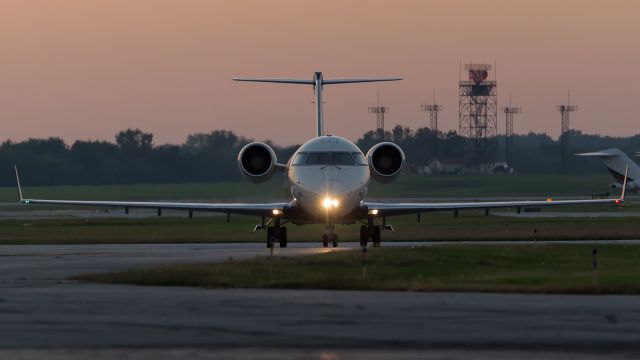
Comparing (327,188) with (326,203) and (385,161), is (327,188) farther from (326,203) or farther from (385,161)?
(385,161)

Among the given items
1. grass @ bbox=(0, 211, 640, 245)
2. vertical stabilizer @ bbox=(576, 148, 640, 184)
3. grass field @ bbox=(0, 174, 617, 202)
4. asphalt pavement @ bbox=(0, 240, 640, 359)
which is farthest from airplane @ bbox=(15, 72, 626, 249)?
vertical stabilizer @ bbox=(576, 148, 640, 184)

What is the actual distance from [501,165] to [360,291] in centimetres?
13608

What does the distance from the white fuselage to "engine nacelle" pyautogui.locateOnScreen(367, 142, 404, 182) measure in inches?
47.2

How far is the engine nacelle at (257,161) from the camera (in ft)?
124

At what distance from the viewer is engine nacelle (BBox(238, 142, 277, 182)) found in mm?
37875

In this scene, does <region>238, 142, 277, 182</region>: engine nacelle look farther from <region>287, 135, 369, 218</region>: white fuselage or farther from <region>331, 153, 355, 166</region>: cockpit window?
<region>331, 153, 355, 166</region>: cockpit window

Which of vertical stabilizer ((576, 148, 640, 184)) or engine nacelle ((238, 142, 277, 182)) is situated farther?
vertical stabilizer ((576, 148, 640, 184))

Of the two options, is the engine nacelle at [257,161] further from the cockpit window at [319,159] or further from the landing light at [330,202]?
the landing light at [330,202]

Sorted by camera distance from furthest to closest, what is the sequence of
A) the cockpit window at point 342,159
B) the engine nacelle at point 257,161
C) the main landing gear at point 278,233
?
the engine nacelle at point 257,161 < the main landing gear at point 278,233 < the cockpit window at point 342,159

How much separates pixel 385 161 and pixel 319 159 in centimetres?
272

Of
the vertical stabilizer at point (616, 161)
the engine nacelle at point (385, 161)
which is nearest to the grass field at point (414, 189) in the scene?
the vertical stabilizer at point (616, 161)

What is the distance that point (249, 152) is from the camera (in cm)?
3797

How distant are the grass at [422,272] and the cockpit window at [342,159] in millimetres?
7300

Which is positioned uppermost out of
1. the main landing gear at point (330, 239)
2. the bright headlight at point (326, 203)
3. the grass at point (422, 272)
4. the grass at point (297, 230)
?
the bright headlight at point (326, 203)
